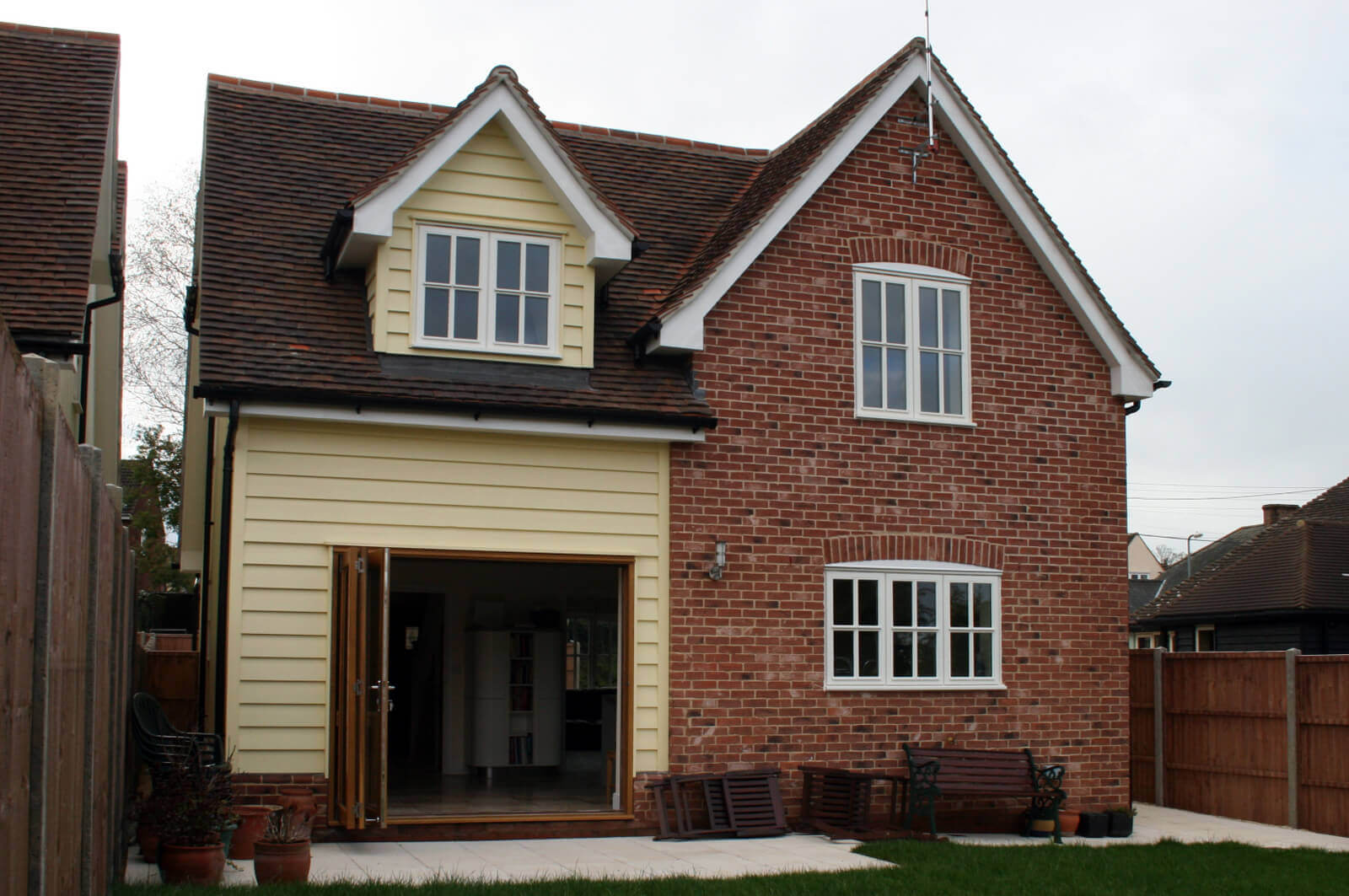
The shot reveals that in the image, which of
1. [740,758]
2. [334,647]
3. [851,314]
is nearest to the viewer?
[334,647]

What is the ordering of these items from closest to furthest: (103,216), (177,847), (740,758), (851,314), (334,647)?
(177,847), (334,647), (740,758), (851,314), (103,216)

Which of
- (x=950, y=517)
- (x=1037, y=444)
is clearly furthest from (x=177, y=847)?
(x=1037, y=444)

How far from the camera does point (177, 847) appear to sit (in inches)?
370

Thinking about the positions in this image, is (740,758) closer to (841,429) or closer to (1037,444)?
(841,429)

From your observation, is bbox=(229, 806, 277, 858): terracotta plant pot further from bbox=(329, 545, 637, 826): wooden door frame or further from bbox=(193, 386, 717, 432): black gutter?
bbox=(193, 386, 717, 432): black gutter

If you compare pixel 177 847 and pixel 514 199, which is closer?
pixel 177 847

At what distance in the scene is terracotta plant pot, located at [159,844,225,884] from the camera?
9375 mm

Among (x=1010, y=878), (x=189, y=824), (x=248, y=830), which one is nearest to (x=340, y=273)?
(x=248, y=830)

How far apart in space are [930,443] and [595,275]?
12.6ft

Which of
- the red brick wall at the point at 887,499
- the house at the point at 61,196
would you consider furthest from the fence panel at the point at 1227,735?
the house at the point at 61,196

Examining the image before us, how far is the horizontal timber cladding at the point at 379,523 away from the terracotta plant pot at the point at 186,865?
197cm

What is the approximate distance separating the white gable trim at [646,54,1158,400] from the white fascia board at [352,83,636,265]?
1074 millimetres

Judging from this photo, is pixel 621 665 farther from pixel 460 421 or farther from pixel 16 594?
pixel 16 594

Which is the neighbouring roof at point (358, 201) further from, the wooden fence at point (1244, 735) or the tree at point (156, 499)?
the tree at point (156, 499)
